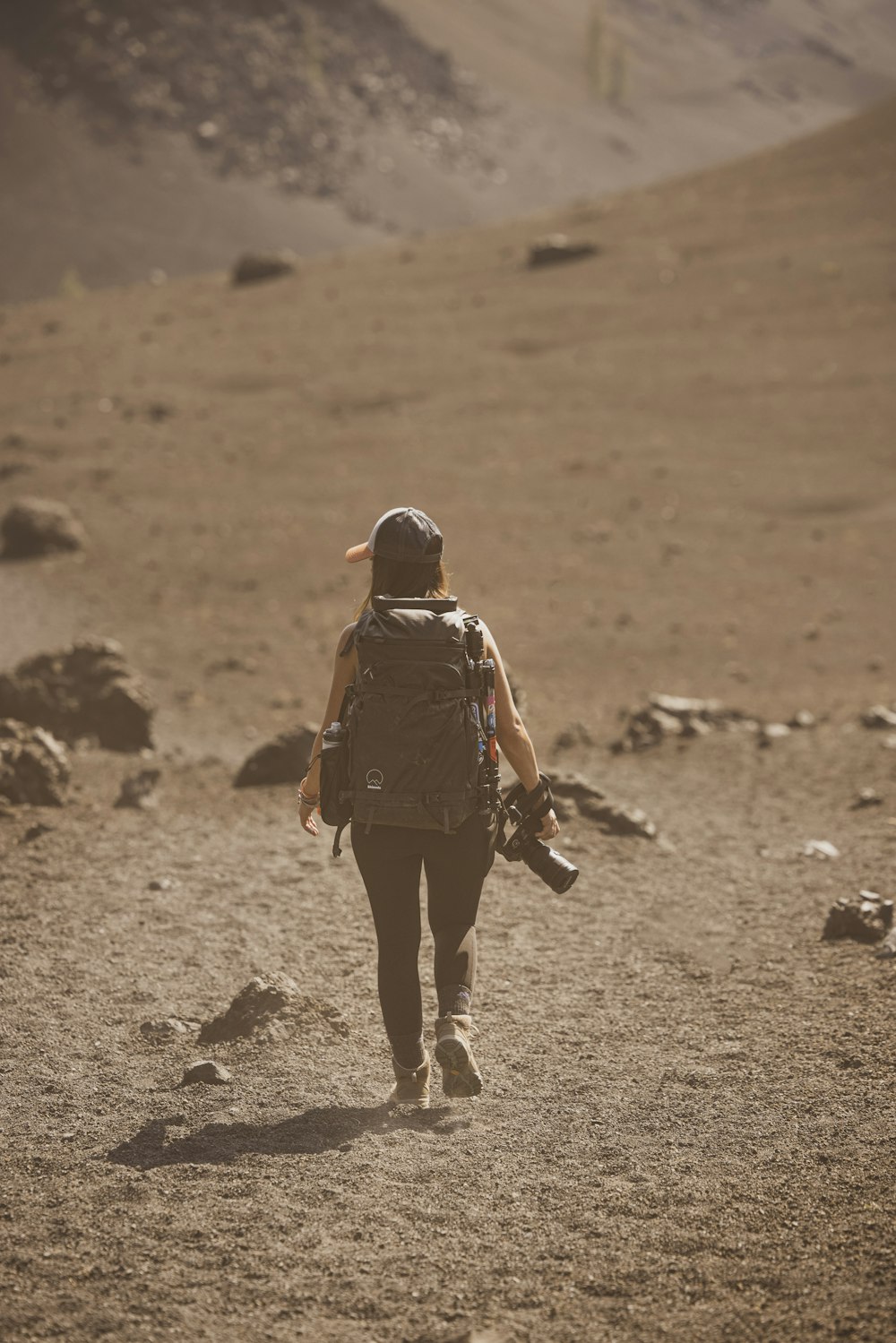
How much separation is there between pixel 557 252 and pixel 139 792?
2765 centimetres

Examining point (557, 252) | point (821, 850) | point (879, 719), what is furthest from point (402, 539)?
point (557, 252)

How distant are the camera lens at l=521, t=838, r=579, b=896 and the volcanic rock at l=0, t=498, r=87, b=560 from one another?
14446 mm

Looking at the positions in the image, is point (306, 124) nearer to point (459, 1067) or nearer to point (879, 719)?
point (879, 719)

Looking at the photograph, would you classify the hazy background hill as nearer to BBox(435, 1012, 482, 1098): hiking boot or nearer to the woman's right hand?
the woman's right hand

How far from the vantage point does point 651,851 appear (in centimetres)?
801

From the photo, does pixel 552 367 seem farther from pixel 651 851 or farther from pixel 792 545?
pixel 651 851

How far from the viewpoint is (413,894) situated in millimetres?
4445

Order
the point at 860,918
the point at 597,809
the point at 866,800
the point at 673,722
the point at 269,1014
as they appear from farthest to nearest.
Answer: the point at 673,722
the point at 866,800
the point at 597,809
the point at 860,918
the point at 269,1014

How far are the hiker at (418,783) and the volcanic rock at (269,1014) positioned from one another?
0.73 m

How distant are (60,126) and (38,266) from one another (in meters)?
19.0

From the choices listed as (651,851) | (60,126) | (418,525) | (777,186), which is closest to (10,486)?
(651,851)

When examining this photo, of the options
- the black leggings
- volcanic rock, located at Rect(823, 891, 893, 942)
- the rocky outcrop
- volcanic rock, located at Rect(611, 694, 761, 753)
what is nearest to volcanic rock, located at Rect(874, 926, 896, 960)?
volcanic rock, located at Rect(823, 891, 893, 942)

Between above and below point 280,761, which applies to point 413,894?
above

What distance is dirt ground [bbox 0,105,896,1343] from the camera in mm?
3621
